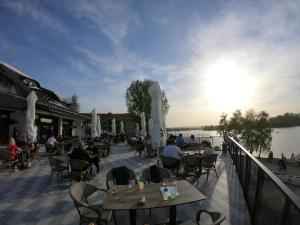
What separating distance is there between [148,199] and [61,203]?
319cm

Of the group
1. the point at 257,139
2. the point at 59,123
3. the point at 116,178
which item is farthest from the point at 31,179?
the point at 257,139

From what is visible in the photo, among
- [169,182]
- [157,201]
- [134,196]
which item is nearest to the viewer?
[157,201]

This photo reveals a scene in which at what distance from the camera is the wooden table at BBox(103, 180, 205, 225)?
379cm

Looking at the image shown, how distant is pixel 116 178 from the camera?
5.93m

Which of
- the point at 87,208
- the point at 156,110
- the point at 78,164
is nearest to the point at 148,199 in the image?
the point at 87,208

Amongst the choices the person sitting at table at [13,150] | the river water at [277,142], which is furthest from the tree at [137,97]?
the person sitting at table at [13,150]

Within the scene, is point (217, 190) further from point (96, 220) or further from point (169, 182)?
point (96, 220)

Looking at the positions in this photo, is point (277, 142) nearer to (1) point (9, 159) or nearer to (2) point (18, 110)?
(2) point (18, 110)

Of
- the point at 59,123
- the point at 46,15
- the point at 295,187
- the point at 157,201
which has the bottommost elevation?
the point at 295,187

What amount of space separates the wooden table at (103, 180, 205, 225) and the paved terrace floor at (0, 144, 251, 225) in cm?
102

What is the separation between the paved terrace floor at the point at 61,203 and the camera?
5363mm

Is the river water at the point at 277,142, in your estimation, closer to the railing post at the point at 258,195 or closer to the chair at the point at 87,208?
the railing post at the point at 258,195

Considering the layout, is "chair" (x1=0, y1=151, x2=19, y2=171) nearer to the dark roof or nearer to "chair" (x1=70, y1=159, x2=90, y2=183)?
"chair" (x1=70, y1=159, x2=90, y2=183)

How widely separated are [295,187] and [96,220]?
1611cm
